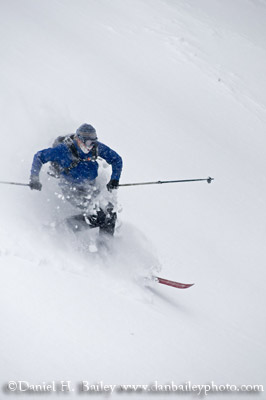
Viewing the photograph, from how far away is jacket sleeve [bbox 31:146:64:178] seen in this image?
4.62 metres

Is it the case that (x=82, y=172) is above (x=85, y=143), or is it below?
below

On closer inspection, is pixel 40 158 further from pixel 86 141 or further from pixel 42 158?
pixel 86 141

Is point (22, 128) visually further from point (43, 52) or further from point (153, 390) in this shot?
point (153, 390)

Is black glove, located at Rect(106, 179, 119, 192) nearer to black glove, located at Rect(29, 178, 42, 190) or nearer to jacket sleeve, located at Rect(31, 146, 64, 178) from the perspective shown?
jacket sleeve, located at Rect(31, 146, 64, 178)

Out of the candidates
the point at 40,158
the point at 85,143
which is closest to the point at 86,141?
the point at 85,143

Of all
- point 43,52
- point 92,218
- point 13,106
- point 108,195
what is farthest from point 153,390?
point 43,52

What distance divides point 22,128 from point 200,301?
402cm

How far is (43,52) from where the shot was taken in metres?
8.98

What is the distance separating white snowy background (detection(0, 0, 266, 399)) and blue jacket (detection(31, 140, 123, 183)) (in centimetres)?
59

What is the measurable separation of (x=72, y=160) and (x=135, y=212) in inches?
65.4

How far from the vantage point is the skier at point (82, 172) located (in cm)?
472

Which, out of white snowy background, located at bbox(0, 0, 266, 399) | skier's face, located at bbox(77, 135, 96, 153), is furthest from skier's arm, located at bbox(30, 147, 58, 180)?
white snowy background, located at bbox(0, 0, 266, 399)

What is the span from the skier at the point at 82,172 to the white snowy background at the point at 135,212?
0.34 m

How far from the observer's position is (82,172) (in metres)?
5.08
